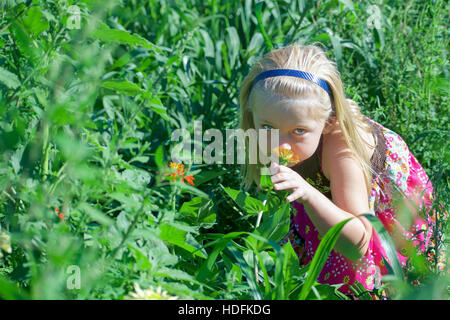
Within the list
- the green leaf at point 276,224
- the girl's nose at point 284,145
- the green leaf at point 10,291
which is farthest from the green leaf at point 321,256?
the green leaf at point 10,291

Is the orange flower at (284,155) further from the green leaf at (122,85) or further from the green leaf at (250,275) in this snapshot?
the green leaf at (122,85)

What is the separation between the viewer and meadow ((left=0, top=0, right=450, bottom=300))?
2.57 feet

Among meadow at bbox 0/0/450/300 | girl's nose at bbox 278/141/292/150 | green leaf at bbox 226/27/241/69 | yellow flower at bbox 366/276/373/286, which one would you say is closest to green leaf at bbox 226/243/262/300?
meadow at bbox 0/0/450/300

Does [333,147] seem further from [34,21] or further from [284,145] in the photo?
[34,21]

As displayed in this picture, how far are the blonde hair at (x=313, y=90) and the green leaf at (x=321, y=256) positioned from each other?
55cm

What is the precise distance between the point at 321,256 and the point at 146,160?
0.43 m

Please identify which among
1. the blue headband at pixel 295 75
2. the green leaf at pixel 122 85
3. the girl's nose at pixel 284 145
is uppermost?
the blue headband at pixel 295 75

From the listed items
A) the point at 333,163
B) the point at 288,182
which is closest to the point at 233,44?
the point at 333,163

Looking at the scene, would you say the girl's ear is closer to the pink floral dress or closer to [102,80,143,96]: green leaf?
the pink floral dress

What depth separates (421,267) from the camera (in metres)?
0.98

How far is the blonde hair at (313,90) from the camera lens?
1.52m

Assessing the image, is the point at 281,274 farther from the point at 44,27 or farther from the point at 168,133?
the point at 168,133

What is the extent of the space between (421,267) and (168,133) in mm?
1269

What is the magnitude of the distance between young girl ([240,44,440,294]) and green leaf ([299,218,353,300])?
9.1 inches
